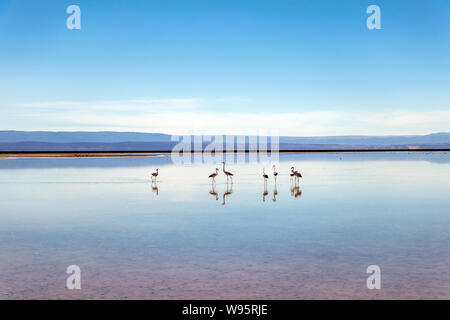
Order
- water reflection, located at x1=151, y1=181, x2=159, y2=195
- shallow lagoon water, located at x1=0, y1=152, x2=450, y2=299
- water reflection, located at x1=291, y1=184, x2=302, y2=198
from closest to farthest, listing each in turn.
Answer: shallow lagoon water, located at x1=0, y1=152, x2=450, y2=299 → water reflection, located at x1=291, y1=184, x2=302, y2=198 → water reflection, located at x1=151, y1=181, x2=159, y2=195

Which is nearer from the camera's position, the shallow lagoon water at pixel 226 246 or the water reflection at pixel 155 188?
the shallow lagoon water at pixel 226 246

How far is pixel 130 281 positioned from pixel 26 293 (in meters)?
1.48

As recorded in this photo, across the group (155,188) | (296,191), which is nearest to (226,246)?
(296,191)

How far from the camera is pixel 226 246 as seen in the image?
908 cm

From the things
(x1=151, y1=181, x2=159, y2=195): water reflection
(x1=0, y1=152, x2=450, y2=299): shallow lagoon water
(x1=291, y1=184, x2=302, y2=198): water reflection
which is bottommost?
(x1=0, y1=152, x2=450, y2=299): shallow lagoon water

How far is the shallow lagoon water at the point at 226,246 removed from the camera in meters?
6.65

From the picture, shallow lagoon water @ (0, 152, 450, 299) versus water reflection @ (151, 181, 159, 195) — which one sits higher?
water reflection @ (151, 181, 159, 195)

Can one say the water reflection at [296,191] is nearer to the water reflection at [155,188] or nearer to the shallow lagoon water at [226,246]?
the shallow lagoon water at [226,246]

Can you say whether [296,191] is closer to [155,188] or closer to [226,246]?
[155,188]

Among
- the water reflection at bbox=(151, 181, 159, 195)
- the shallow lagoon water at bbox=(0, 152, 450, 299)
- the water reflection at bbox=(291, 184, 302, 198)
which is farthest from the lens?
the water reflection at bbox=(151, 181, 159, 195)

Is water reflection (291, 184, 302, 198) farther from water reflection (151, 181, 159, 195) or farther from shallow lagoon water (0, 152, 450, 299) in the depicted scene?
water reflection (151, 181, 159, 195)

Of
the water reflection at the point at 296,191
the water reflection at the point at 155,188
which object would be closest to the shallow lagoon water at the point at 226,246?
the water reflection at the point at 296,191

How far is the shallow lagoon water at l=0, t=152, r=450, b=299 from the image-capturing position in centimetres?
665

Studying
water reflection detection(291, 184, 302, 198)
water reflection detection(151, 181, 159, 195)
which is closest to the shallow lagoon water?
water reflection detection(291, 184, 302, 198)
